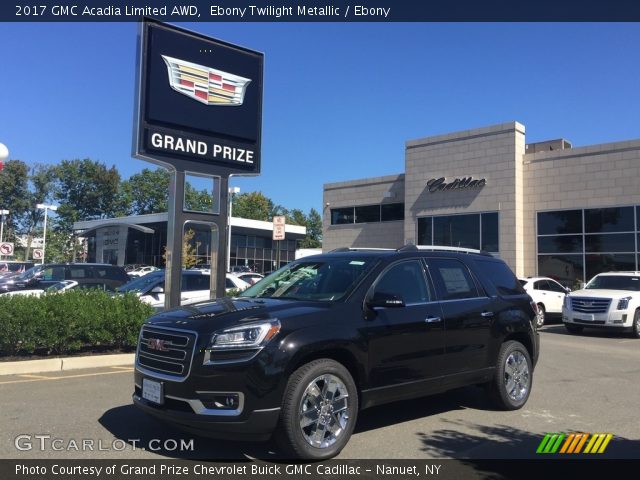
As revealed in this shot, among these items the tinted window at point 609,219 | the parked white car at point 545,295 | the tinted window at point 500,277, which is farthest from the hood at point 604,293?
the tinted window at point 500,277

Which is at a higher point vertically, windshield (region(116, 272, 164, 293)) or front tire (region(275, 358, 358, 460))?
windshield (region(116, 272, 164, 293))

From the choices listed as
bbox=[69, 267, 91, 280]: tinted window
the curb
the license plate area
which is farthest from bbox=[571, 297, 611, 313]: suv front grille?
bbox=[69, 267, 91, 280]: tinted window

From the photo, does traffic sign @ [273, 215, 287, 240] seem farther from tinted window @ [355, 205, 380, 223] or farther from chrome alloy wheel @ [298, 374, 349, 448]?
tinted window @ [355, 205, 380, 223]

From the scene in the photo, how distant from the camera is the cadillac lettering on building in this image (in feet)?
92.6

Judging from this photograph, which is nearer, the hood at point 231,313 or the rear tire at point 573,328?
the hood at point 231,313

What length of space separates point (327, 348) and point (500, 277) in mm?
3302

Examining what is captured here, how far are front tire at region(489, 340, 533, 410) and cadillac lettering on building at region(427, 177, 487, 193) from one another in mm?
22118

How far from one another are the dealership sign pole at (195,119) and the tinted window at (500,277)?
19.6ft

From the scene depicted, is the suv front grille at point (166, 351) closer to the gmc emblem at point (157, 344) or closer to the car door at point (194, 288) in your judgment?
the gmc emblem at point (157, 344)

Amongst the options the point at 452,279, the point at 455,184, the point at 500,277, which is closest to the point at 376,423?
the point at 452,279

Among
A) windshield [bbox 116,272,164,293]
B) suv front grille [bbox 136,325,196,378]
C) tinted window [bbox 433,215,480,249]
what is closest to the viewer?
suv front grille [bbox 136,325,196,378]

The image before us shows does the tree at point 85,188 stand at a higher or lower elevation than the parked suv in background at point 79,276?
higher

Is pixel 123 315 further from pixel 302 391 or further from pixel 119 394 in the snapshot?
pixel 302 391

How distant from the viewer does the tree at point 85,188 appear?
89250 millimetres
